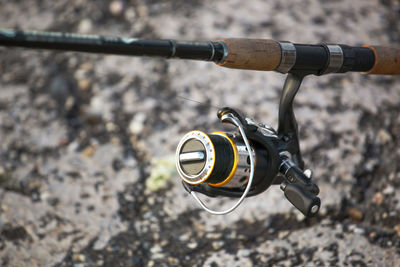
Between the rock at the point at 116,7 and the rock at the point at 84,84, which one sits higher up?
the rock at the point at 116,7

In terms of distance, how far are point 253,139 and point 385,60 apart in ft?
1.97

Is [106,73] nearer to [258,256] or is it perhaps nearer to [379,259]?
[258,256]

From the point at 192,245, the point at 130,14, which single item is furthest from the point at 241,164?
the point at 130,14

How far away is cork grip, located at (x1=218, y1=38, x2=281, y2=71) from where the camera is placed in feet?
4.37

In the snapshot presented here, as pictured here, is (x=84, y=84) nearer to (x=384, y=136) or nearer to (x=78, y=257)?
(x=78, y=257)

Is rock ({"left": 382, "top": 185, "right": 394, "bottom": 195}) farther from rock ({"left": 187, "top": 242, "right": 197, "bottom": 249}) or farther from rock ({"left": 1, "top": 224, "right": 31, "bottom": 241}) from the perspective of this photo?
rock ({"left": 1, "top": 224, "right": 31, "bottom": 241})

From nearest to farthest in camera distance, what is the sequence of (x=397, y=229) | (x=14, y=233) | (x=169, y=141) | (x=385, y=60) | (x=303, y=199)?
(x=303, y=199), (x=385, y=60), (x=397, y=229), (x=14, y=233), (x=169, y=141)

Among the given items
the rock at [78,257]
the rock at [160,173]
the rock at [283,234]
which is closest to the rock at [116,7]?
the rock at [160,173]

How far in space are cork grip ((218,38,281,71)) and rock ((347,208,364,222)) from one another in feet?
3.44

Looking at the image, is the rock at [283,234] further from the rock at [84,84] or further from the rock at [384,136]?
the rock at [84,84]

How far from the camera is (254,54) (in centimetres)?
136

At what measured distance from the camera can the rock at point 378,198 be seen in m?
2.11

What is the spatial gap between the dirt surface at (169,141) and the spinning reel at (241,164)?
0.60 meters

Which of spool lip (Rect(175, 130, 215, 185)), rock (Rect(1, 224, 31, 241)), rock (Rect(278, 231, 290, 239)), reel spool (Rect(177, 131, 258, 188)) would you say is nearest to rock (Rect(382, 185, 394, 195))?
rock (Rect(278, 231, 290, 239))
